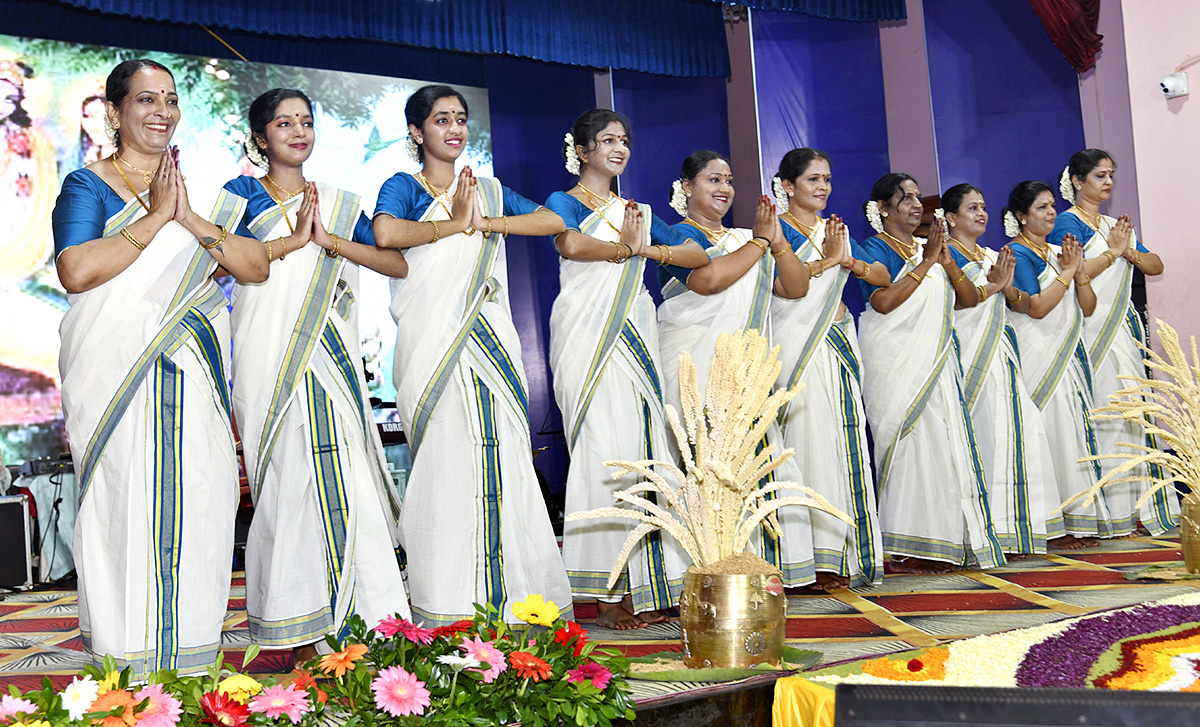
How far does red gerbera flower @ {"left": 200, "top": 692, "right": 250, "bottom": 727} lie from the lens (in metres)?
1.43

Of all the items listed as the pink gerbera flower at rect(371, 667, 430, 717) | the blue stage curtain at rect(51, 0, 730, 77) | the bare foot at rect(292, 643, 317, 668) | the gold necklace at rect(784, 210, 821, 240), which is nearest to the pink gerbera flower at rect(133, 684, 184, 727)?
the pink gerbera flower at rect(371, 667, 430, 717)

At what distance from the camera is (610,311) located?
130 inches

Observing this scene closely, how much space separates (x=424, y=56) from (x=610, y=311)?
193 inches

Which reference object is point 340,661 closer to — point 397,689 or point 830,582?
point 397,689

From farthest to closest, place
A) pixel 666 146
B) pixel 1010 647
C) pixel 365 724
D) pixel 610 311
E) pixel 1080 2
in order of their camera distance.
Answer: pixel 666 146
pixel 1080 2
pixel 610 311
pixel 1010 647
pixel 365 724

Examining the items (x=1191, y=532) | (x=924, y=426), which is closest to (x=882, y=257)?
(x=924, y=426)

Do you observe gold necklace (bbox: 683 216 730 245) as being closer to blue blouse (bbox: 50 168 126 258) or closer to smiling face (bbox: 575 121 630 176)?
smiling face (bbox: 575 121 630 176)

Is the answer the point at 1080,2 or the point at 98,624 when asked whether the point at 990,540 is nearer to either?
the point at 98,624

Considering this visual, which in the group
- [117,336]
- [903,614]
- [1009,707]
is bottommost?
[903,614]

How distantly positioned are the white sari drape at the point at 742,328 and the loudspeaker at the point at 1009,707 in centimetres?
252

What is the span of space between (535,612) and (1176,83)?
173 inches

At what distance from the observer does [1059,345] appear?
4559 millimetres

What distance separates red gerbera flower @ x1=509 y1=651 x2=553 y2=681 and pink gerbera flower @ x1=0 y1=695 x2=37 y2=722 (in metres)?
0.67

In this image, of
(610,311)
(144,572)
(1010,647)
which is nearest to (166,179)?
(144,572)
